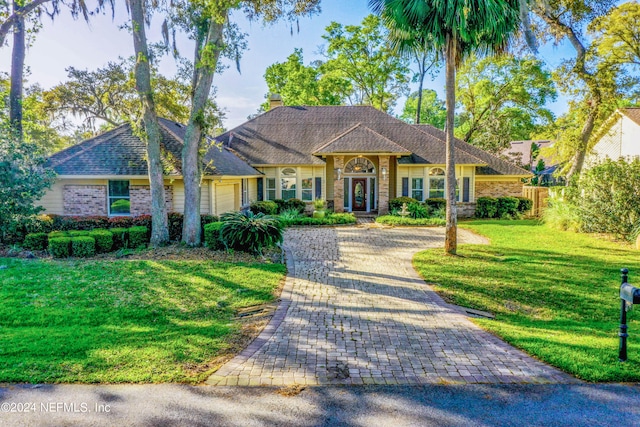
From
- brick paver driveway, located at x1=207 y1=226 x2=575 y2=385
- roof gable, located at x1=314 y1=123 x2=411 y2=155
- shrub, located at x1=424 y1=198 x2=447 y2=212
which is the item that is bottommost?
brick paver driveway, located at x1=207 y1=226 x2=575 y2=385

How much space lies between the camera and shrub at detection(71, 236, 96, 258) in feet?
37.7

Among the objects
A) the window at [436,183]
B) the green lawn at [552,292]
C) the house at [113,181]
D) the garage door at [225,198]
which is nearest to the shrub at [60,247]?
the house at [113,181]

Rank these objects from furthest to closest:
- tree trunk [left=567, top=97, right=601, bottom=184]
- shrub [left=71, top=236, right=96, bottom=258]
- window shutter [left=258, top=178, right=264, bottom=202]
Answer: window shutter [left=258, top=178, right=264, bottom=202], tree trunk [left=567, top=97, right=601, bottom=184], shrub [left=71, top=236, right=96, bottom=258]

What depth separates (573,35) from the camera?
66.9ft

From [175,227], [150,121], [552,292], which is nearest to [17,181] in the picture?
[150,121]

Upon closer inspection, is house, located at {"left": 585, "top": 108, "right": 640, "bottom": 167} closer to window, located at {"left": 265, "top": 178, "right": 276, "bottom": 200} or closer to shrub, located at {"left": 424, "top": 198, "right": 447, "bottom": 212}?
shrub, located at {"left": 424, "top": 198, "right": 447, "bottom": 212}

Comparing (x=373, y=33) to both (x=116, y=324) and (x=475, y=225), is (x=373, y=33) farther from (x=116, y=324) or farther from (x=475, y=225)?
(x=116, y=324)

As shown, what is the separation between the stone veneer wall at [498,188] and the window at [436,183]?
2.78 meters

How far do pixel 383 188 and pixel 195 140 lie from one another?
1182 centimetres

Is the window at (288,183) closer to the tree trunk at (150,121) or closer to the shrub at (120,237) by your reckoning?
the tree trunk at (150,121)

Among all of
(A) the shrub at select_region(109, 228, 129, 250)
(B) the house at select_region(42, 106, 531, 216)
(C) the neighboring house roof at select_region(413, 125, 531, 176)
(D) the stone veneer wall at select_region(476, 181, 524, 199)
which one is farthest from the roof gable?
(A) the shrub at select_region(109, 228, 129, 250)

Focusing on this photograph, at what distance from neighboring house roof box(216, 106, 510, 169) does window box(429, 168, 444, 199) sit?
778 mm

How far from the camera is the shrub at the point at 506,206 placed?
888 inches

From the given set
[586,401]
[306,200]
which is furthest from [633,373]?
[306,200]
